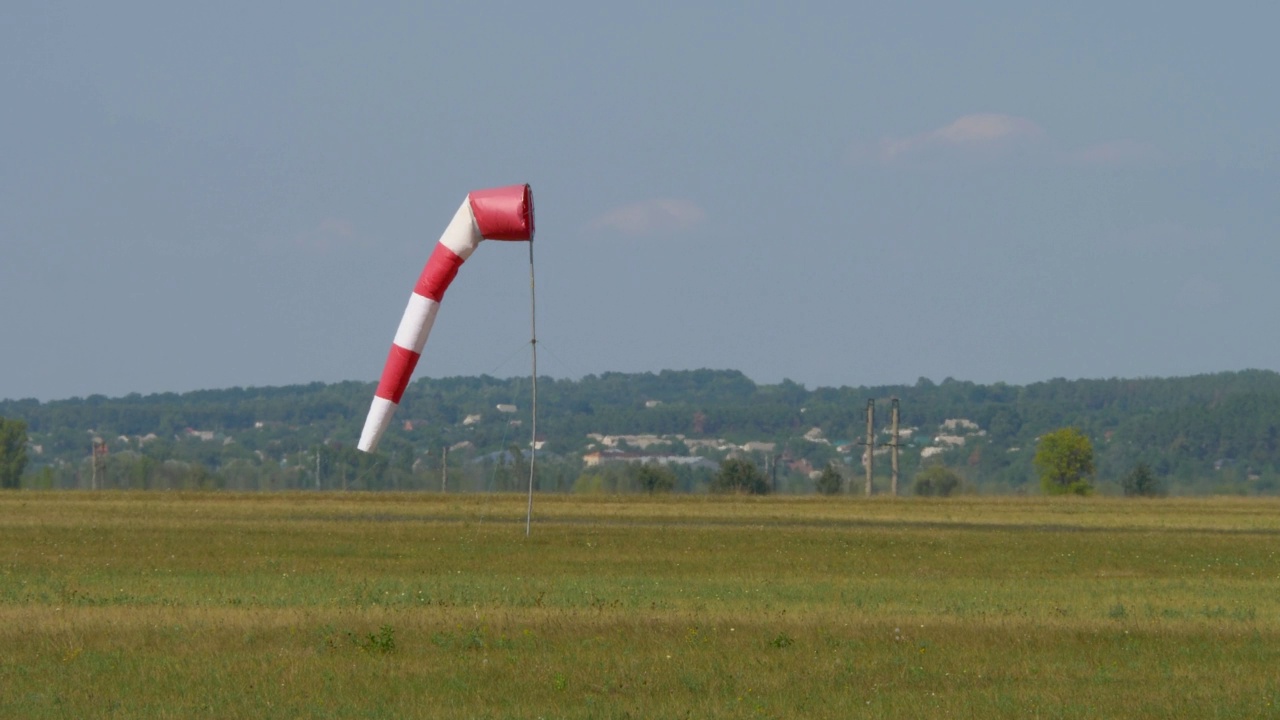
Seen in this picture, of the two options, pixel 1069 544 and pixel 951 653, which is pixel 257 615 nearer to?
pixel 951 653

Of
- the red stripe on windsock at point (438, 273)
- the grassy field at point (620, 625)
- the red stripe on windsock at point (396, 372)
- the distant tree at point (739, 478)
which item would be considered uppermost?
the red stripe on windsock at point (438, 273)

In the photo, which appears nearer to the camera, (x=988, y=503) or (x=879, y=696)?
(x=879, y=696)

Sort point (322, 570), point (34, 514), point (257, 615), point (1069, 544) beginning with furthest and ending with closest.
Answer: point (34, 514), point (1069, 544), point (322, 570), point (257, 615)

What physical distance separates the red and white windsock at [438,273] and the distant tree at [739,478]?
5374 centimetres

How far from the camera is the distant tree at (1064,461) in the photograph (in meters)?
99.5

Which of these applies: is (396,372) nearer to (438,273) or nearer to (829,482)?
(438,273)

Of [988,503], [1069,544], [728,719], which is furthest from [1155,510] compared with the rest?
[728,719]

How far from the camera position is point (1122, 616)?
59.2 ft

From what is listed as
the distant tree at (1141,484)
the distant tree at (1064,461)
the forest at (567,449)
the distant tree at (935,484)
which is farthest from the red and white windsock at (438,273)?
the distant tree at (1064,461)

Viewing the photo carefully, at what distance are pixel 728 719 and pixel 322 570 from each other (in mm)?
13902

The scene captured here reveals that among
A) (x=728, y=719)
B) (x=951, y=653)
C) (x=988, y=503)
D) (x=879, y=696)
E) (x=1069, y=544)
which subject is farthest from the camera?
(x=988, y=503)

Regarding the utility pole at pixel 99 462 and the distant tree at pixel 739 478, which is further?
the utility pole at pixel 99 462

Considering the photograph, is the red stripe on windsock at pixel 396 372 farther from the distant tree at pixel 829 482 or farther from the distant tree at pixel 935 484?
the distant tree at pixel 935 484

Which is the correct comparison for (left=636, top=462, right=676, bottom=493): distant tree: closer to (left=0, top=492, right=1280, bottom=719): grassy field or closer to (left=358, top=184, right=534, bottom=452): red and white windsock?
(left=0, top=492, right=1280, bottom=719): grassy field
